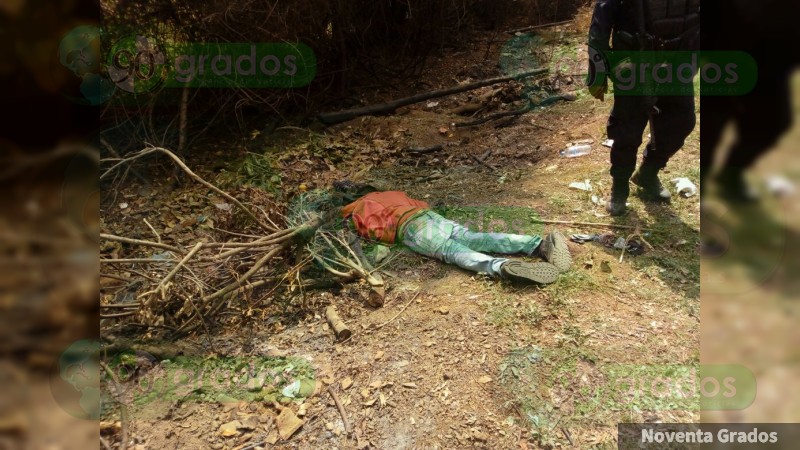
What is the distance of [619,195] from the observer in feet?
11.3

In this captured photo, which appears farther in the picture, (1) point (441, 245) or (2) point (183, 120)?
(2) point (183, 120)

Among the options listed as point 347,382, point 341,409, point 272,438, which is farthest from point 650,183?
point 272,438

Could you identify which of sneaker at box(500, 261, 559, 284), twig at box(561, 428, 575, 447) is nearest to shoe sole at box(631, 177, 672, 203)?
sneaker at box(500, 261, 559, 284)

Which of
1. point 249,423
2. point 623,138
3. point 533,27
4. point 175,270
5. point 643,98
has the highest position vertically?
point 643,98

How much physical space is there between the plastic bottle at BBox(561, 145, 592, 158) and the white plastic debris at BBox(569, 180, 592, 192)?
23.5 inches

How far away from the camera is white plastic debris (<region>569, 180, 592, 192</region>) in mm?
3894

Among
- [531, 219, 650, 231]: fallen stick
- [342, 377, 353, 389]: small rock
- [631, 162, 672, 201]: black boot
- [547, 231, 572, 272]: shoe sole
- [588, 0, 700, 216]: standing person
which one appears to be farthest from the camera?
[631, 162, 672, 201]: black boot

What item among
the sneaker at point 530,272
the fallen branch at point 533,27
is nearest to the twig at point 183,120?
the sneaker at point 530,272

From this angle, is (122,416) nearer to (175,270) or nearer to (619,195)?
(175,270)

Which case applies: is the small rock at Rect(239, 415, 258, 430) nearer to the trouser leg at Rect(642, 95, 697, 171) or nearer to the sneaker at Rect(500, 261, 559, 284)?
the sneaker at Rect(500, 261, 559, 284)

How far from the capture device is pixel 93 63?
1.91 meters

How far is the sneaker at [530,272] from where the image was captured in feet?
9.32

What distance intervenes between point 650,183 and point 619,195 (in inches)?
11.4

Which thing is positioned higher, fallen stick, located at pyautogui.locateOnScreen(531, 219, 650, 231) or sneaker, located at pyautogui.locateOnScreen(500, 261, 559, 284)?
sneaker, located at pyautogui.locateOnScreen(500, 261, 559, 284)
